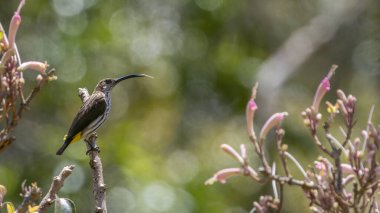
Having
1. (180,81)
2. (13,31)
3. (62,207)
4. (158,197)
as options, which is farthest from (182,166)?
(13,31)

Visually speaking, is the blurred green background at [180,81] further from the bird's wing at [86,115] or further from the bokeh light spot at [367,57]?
the bird's wing at [86,115]

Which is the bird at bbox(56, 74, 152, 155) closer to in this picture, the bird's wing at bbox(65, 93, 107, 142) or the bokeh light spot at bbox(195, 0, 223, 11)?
the bird's wing at bbox(65, 93, 107, 142)

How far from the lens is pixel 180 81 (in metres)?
16.1

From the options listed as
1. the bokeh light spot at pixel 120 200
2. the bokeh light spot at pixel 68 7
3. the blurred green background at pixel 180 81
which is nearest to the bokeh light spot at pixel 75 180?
the blurred green background at pixel 180 81

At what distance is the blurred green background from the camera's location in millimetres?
13266

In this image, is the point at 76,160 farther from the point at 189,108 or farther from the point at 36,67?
the point at 36,67

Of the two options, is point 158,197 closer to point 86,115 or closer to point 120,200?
point 120,200

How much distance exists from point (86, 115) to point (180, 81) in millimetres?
9619

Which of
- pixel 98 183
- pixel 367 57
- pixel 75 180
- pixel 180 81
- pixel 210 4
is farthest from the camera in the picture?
pixel 210 4

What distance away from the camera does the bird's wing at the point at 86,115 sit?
6453mm

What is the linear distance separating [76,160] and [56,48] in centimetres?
295

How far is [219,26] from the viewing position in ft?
57.0

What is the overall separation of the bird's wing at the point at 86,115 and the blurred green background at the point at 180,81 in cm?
581

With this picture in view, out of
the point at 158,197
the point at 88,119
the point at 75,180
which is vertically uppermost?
the point at 75,180
